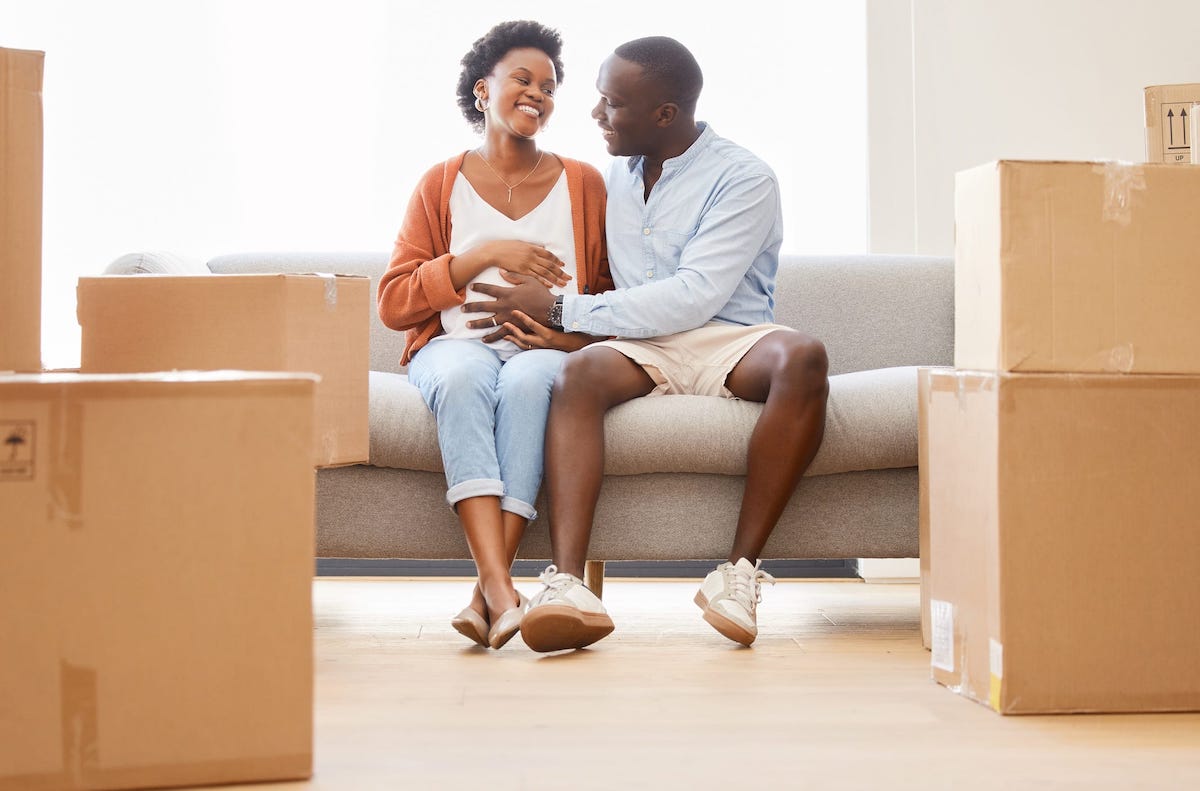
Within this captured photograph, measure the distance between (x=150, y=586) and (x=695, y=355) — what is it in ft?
3.62

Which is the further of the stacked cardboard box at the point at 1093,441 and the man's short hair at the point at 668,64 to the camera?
the man's short hair at the point at 668,64

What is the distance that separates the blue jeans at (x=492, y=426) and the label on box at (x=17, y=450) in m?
0.77

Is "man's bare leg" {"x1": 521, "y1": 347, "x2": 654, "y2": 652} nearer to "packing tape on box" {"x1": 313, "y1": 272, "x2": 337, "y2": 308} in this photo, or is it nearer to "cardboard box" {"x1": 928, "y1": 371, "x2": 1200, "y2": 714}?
"packing tape on box" {"x1": 313, "y1": 272, "x2": 337, "y2": 308}

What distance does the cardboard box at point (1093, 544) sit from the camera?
4.48 ft

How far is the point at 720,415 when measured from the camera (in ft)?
6.26

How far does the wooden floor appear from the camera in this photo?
1.14m

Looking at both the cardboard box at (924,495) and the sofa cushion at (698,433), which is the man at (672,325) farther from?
the cardboard box at (924,495)

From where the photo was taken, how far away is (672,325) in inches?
76.3

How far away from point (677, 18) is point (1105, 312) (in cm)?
182

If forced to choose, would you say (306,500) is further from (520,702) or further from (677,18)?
(677,18)

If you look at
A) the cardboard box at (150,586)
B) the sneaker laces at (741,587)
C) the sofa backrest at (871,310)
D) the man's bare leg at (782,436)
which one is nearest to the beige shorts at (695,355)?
the man's bare leg at (782,436)

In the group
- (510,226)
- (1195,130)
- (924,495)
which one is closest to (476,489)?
(510,226)

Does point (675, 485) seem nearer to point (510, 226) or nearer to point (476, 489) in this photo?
point (476, 489)

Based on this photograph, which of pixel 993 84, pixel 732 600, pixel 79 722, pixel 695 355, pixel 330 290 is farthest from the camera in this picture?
pixel 993 84
